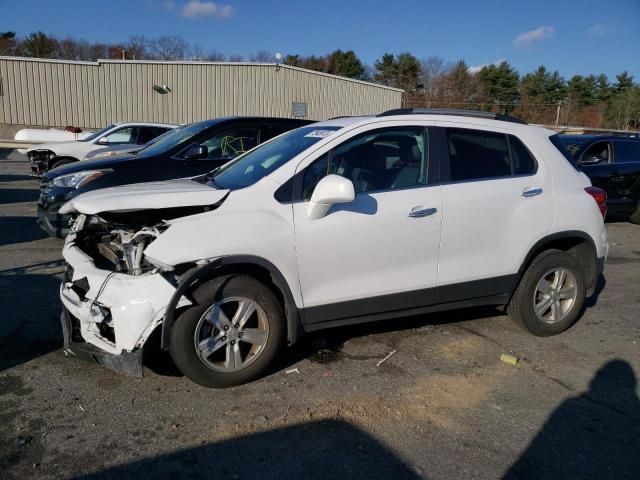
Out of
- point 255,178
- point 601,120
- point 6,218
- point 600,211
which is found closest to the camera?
point 255,178

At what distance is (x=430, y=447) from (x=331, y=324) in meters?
1.17

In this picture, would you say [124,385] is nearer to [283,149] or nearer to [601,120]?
[283,149]

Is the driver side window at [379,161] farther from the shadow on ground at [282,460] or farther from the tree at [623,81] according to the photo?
the tree at [623,81]

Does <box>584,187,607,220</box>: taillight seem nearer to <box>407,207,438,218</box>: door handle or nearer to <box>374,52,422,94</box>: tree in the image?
<box>407,207,438,218</box>: door handle

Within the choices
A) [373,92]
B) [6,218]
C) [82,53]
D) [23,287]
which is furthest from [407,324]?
[82,53]

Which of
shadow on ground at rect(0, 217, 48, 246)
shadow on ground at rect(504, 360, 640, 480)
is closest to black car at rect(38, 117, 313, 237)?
shadow on ground at rect(0, 217, 48, 246)

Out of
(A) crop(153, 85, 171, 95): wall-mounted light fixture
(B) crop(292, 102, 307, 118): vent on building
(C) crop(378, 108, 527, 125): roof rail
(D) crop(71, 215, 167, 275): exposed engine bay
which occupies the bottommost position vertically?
(D) crop(71, 215, 167, 275): exposed engine bay

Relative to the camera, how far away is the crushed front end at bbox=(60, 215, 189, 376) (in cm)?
327

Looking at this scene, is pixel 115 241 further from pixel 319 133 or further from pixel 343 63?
pixel 343 63

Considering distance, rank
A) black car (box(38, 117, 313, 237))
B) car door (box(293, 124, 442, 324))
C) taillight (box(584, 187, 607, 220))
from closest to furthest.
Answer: car door (box(293, 124, 442, 324)) → taillight (box(584, 187, 607, 220)) → black car (box(38, 117, 313, 237))

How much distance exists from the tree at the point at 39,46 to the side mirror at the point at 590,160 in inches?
2396

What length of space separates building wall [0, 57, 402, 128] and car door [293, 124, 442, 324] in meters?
27.7

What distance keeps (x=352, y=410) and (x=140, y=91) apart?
29.4 metres

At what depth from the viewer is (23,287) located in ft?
17.9
